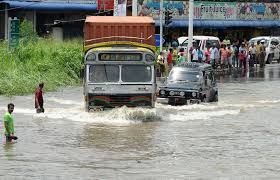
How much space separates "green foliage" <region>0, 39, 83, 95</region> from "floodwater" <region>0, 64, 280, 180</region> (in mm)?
2472

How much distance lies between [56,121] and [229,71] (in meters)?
24.5

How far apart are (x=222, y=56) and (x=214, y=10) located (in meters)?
14.7

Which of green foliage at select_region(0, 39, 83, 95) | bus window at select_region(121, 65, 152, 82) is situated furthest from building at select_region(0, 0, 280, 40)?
bus window at select_region(121, 65, 152, 82)

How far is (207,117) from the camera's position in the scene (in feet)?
82.2

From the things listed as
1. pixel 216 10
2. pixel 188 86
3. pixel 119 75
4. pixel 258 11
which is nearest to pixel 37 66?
pixel 188 86

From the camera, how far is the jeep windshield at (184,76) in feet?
93.3

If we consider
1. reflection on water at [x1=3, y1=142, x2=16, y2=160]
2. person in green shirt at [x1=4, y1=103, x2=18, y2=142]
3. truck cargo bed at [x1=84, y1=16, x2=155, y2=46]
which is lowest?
reflection on water at [x1=3, y1=142, x2=16, y2=160]

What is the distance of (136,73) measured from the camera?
23609mm

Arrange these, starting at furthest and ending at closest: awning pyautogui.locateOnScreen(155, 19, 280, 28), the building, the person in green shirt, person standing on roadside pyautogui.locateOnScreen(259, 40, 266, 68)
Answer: awning pyautogui.locateOnScreen(155, 19, 280, 28) < the building < person standing on roadside pyautogui.locateOnScreen(259, 40, 266, 68) < the person in green shirt

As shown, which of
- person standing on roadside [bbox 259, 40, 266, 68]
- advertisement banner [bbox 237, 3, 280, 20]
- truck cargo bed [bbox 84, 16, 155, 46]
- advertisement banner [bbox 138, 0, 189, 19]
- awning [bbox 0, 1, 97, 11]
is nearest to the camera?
truck cargo bed [bbox 84, 16, 155, 46]

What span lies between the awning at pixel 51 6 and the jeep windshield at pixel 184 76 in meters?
23.9

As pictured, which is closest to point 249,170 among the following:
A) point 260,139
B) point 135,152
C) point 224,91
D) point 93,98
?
point 135,152

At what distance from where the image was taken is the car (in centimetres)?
2755

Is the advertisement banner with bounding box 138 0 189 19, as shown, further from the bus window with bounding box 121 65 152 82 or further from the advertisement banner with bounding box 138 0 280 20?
the bus window with bounding box 121 65 152 82
